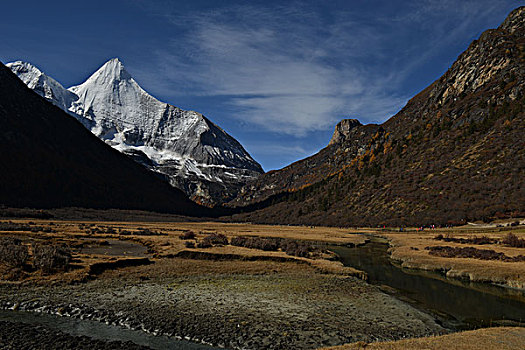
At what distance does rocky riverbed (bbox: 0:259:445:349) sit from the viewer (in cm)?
1420

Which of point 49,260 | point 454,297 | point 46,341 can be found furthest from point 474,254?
point 49,260

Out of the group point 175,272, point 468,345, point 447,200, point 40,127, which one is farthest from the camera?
point 40,127

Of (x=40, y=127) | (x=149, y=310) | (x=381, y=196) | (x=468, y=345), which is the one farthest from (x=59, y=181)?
(x=468, y=345)

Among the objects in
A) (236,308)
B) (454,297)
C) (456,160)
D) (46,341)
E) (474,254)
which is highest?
(456,160)

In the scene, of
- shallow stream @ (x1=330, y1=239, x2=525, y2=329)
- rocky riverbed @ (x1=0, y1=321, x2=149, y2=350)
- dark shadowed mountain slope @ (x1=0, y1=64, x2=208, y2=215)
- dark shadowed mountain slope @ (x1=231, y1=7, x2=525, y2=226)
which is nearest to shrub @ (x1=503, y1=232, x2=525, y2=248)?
shallow stream @ (x1=330, y1=239, x2=525, y2=329)

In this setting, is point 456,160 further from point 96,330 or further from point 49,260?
point 96,330

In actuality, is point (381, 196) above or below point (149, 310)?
above

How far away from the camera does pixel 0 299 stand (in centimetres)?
1723

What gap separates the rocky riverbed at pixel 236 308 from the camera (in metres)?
14.2

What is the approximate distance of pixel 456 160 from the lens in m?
115

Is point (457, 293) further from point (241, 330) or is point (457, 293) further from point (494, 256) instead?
point (241, 330)

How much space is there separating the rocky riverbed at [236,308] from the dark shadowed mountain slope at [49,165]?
408ft

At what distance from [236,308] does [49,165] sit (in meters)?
167

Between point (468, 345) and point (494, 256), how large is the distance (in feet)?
96.6
